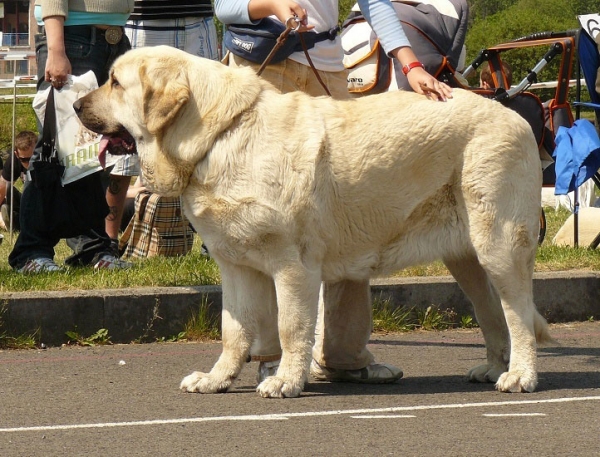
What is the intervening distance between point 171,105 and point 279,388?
4.39 ft

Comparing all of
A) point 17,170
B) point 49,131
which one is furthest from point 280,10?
point 17,170

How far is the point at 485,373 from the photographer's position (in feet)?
18.6

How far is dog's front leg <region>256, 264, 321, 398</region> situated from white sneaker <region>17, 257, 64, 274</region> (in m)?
2.67

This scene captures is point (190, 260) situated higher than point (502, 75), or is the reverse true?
point (502, 75)

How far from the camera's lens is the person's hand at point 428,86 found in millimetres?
5332

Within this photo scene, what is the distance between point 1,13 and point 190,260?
7538 centimetres

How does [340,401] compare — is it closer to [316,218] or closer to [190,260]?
[316,218]

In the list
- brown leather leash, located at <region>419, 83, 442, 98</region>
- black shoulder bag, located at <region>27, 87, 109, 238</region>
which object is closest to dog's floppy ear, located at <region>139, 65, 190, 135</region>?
brown leather leash, located at <region>419, 83, 442, 98</region>

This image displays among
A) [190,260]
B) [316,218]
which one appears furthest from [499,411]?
[190,260]

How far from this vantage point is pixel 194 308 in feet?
22.4

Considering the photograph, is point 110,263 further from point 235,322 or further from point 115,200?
point 235,322

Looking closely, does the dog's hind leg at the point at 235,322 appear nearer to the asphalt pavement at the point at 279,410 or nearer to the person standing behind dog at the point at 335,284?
the asphalt pavement at the point at 279,410

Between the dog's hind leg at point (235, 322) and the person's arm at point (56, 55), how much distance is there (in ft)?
7.44

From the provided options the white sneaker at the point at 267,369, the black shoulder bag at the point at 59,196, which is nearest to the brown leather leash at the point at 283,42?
the white sneaker at the point at 267,369
